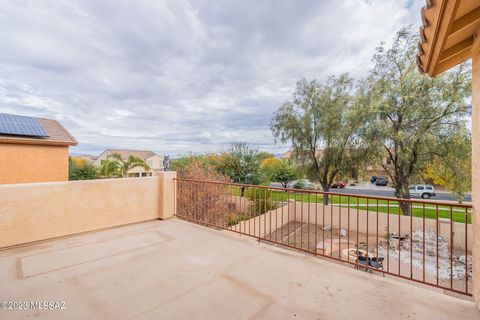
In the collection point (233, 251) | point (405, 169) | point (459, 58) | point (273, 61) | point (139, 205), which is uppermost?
point (273, 61)

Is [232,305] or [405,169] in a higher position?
[405,169]

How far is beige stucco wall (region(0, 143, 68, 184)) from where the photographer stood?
7.23 m

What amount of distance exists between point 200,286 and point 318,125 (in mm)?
12556

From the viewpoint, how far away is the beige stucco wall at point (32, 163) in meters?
7.23

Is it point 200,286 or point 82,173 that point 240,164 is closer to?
point 82,173

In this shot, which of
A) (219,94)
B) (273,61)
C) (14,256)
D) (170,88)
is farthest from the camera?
(219,94)

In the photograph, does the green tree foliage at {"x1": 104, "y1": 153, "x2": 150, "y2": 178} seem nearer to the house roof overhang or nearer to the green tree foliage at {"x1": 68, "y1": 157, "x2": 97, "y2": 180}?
the green tree foliage at {"x1": 68, "y1": 157, "x2": 97, "y2": 180}

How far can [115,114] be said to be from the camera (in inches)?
619

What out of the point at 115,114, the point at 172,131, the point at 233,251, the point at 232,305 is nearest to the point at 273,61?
the point at 233,251

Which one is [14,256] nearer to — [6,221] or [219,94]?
[6,221]

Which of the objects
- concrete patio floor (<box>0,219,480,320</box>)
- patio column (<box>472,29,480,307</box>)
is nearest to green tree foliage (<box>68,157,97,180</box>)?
concrete patio floor (<box>0,219,480,320</box>)

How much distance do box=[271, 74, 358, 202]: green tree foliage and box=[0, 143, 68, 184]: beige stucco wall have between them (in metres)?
11.4

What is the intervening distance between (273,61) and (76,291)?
969 cm

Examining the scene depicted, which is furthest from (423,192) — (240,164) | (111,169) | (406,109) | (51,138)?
(51,138)
